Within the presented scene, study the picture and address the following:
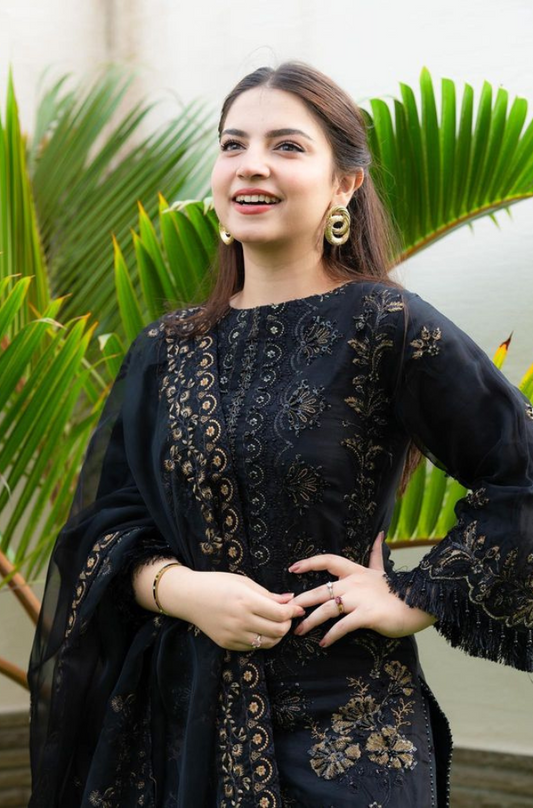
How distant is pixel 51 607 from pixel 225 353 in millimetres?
440

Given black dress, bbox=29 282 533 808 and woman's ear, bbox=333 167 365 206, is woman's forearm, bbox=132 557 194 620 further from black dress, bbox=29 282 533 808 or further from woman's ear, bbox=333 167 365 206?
woman's ear, bbox=333 167 365 206

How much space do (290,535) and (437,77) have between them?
1590mm

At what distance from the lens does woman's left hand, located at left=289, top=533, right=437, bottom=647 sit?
1339mm

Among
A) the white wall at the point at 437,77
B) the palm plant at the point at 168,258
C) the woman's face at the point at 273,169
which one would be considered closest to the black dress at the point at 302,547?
the woman's face at the point at 273,169

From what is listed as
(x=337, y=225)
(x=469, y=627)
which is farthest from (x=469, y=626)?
(x=337, y=225)

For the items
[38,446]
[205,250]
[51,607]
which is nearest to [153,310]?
[205,250]

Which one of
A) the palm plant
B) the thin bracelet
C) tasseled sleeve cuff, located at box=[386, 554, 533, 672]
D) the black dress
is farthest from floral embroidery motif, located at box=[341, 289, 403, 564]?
the palm plant

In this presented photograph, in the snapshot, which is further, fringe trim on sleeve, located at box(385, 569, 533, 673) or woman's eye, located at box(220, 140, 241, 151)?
woman's eye, located at box(220, 140, 241, 151)

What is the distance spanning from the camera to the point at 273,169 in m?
1.41

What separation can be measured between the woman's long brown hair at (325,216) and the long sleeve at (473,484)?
0.44 feet

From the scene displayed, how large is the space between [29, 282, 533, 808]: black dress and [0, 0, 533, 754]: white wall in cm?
116

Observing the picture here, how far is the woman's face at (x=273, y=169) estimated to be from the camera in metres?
1.41

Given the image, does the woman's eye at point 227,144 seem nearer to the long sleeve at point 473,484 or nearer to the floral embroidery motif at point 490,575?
the long sleeve at point 473,484

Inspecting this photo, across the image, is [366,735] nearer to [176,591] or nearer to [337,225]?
[176,591]
